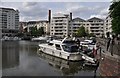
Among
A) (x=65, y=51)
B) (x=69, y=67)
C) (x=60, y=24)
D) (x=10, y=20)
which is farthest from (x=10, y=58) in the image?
(x=10, y=20)

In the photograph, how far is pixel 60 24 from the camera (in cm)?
13212

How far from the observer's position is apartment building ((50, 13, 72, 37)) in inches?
5148

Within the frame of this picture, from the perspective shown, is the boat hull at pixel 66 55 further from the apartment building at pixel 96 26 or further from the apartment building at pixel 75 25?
the apartment building at pixel 75 25

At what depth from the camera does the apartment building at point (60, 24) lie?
429ft

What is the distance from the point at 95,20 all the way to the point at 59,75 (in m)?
105

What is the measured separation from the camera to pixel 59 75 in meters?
27.6

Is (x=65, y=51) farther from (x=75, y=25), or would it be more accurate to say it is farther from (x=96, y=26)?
(x=75, y=25)

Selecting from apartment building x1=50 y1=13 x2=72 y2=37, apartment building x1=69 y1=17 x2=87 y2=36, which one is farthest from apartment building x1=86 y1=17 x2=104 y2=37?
apartment building x1=50 y1=13 x2=72 y2=37

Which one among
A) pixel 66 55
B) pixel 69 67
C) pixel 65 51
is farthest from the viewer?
pixel 65 51

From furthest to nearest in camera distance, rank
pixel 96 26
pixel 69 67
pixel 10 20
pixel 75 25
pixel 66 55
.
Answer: pixel 10 20 → pixel 75 25 → pixel 96 26 → pixel 66 55 → pixel 69 67

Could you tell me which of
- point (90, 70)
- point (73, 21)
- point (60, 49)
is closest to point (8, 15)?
point (73, 21)

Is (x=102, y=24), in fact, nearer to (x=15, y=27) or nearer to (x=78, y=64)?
(x=15, y=27)

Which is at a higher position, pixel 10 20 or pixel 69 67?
pixel 10 20

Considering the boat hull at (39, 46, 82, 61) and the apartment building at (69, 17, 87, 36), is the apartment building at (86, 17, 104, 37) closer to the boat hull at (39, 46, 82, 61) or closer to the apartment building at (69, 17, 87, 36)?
the apartment building at (69, 17, 87, 36)
